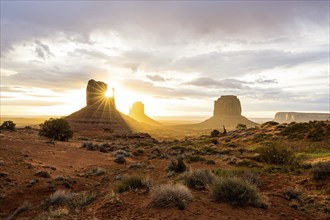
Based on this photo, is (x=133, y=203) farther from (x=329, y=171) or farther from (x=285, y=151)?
(x=285, y=151)

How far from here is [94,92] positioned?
4552 inches

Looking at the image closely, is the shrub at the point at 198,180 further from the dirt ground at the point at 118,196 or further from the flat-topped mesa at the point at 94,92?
the flat-topped mesa at the point at 94,92

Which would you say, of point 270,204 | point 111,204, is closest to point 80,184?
point 111,204

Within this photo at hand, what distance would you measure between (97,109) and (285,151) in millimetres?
92273

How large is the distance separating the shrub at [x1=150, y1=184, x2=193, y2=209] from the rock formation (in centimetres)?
7465

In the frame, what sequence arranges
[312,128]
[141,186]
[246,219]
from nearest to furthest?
[246,219] < [141,186] < [312,128]

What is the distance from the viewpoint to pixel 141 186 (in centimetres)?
988

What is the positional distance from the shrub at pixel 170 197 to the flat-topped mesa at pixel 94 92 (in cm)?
10902

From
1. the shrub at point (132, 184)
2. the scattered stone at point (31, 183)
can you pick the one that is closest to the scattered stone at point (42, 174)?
the scattered stone at point (31, 183)

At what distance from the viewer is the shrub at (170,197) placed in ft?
24.4

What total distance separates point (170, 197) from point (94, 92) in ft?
371

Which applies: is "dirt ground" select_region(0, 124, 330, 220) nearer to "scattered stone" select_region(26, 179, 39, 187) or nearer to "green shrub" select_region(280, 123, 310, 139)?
"scattered stone" select_region(26, 179, 39, 187)

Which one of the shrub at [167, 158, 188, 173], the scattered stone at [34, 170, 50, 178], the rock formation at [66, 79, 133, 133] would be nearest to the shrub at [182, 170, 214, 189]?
the shrub at [167, 158, 188, 173]

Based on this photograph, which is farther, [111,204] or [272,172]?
[272,172]
